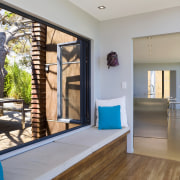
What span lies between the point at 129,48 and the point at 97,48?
632 mm

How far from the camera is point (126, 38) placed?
3859mm

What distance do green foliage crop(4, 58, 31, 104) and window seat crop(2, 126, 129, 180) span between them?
29.3 inches

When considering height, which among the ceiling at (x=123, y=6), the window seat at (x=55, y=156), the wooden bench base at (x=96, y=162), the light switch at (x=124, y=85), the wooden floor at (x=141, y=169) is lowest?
the wooden floor at (x=141, y=169)

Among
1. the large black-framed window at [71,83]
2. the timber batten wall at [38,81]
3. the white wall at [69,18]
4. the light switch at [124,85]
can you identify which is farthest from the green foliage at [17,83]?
the light switch at [124,85]

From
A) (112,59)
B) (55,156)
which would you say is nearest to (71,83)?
(112,59)

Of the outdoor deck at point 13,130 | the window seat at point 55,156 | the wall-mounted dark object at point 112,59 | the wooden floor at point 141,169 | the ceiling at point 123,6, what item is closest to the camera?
the window seat at point 55,156

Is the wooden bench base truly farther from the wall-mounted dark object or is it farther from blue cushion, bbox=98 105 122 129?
the wall-mounted dark object

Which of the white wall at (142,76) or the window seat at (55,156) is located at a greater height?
the white wall at (142,76)

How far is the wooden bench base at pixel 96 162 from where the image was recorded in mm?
2230

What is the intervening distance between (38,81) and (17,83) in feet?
2.40

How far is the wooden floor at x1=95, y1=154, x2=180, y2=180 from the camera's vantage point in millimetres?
2750

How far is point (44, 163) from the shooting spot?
6.66 feet

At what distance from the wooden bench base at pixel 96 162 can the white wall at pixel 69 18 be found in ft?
2.84

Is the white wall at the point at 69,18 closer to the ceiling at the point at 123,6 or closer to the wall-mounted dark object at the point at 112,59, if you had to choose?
the ceiling at the point at 123,6
